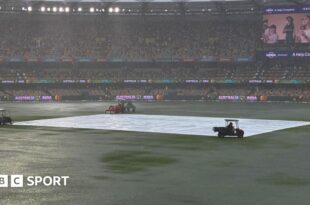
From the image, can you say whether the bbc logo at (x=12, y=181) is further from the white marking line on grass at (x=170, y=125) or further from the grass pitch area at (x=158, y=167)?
the white marking line on grass at (x=170, y=125)

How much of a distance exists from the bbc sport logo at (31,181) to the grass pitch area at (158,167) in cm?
43

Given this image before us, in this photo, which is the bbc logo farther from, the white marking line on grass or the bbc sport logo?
the white marking line on grass

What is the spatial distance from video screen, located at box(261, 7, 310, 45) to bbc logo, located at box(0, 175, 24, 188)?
8254 centimetres

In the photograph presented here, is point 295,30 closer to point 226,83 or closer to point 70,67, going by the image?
point 226,83

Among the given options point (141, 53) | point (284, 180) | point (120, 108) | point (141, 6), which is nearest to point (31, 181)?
point (284, 180)

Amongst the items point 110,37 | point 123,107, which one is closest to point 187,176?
point 123,107

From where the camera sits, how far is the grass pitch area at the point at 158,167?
1683 cm

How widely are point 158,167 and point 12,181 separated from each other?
6896 mm

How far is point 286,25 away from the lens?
94000 millimetres

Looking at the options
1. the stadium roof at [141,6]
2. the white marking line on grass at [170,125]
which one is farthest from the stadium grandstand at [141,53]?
the white marking line on grass at [170,125]

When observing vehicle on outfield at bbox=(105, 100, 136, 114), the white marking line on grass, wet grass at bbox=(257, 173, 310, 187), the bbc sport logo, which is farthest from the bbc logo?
vehicle on outfield at bbox=(105, 100, 136, 114)

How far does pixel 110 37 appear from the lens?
116 m

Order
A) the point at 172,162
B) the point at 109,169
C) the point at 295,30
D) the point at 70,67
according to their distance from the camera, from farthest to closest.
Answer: the point at 70,67
the point at 295,30
the point at 172,162
the point at 109,169

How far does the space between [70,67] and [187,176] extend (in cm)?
9555
